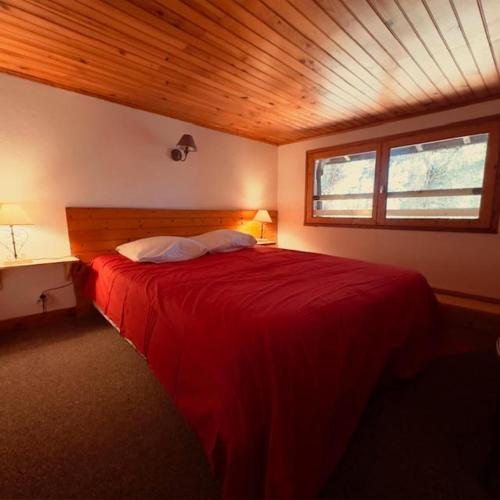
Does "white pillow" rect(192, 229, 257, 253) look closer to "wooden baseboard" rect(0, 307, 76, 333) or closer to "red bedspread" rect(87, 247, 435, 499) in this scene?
"red bedspread" rect(87, 247, 435, 499)

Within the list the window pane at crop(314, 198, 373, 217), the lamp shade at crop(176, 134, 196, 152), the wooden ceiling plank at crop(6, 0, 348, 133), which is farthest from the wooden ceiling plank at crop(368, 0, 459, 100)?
the lamp shade at crop(176, 134, 196, 152)

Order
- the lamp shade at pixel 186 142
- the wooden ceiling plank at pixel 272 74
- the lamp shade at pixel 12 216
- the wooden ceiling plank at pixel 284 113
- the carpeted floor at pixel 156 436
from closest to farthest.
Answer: the carpeted floor at pixel 156 436, the wooden ceiling plank at pixel 272 74, the wooden ceiling plank at pixel 284 113, the lamp shade at pixel 12 216, the lamp shade at pixel 186 142

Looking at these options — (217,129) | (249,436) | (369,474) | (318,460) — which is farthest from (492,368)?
(217,129)

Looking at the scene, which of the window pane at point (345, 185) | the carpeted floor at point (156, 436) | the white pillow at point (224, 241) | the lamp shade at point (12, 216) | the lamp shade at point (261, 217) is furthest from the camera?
the lamp shade at point (261, 217)

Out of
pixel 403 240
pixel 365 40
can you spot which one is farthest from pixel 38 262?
pixel 403 240

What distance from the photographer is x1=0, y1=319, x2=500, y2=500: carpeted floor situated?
1072mm

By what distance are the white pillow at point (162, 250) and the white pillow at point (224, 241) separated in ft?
0.67

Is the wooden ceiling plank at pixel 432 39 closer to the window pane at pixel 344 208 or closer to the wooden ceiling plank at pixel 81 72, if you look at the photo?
the window pane at pixel 344 208

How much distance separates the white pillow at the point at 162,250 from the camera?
225 centimetres

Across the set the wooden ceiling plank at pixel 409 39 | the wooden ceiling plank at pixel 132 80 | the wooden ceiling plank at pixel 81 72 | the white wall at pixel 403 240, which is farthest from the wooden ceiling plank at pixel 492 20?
the wooden ceiling plank at pixel 81 72

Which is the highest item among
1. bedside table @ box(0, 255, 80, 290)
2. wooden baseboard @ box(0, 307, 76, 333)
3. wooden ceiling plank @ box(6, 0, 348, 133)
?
wooden ceiling plank @ box(6, 0, 348, 133)

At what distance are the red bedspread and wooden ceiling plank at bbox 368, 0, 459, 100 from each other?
5.05ft

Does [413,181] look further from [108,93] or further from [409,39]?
[108,93]

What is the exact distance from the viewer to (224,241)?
2.86 metres
